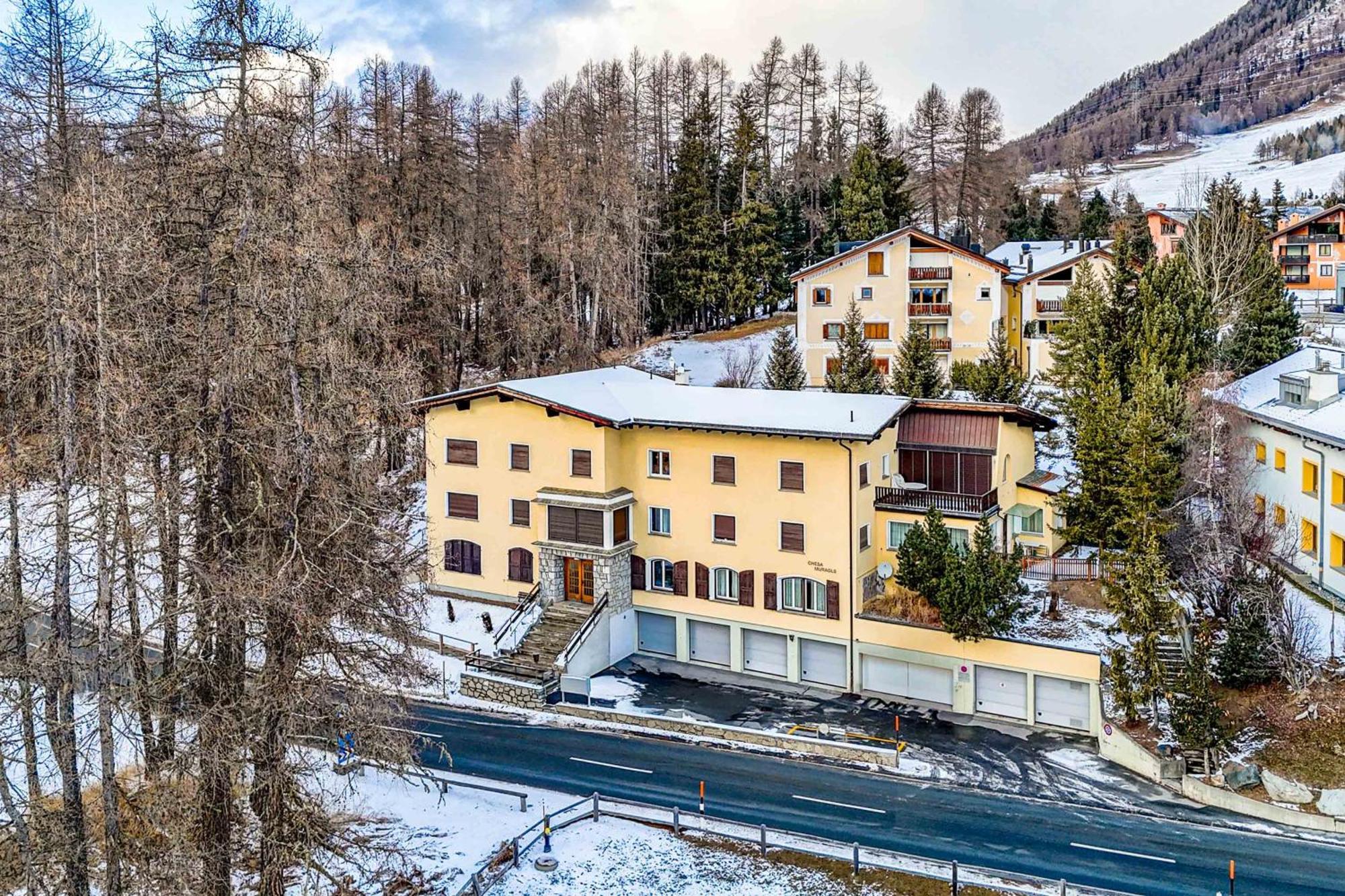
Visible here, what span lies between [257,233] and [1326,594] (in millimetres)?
34741

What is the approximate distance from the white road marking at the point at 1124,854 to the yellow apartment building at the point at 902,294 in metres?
39.2

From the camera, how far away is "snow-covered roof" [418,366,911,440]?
3884 cm

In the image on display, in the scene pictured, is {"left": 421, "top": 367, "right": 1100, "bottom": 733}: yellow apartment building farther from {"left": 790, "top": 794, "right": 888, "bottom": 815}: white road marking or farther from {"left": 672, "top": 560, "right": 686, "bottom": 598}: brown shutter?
{"left": 790, "top": 794, "right": 888, "bottom": 815}: white road marking

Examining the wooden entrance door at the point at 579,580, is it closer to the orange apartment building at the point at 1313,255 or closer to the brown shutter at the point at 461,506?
the brown shutter at the point at 461,506

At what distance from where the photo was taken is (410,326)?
5191cm

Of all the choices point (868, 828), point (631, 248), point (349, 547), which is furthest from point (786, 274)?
point (349, 547)

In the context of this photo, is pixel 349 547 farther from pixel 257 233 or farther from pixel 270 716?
pixel 257 233

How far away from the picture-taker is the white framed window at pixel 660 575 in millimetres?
41812

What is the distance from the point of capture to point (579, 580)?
41.5 m

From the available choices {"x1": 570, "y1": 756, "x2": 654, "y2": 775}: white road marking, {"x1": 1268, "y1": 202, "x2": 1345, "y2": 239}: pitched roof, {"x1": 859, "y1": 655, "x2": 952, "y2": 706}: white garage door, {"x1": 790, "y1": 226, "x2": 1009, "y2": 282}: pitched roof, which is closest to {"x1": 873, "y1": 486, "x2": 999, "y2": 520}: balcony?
{"x1": 859, "y1": 655, "x2": 952, "y2": 706}: white garage door

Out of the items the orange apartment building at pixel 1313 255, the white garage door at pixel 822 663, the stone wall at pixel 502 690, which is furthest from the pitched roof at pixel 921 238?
the orange apartment building at pixel 1313 255

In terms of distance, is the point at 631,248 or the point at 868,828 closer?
the point at 868,828

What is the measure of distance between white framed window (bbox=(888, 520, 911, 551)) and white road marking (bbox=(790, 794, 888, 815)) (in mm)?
12522

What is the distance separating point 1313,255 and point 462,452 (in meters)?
77.3
